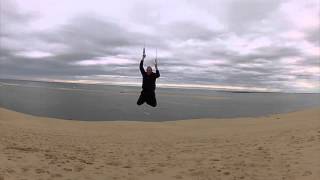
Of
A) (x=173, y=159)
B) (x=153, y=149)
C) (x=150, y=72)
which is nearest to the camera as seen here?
(x=150, y=72)

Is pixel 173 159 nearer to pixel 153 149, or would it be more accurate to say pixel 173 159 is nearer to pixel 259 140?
pixel 153 149

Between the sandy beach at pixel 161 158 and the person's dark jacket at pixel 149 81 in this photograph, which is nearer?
the person's dark jacket at pixel 149 81

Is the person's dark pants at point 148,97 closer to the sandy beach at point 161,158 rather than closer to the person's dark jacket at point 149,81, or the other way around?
the person's dark jacket at point 149,81

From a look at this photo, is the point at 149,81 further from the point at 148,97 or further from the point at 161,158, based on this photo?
the point at 161,158

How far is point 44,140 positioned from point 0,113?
1472cm

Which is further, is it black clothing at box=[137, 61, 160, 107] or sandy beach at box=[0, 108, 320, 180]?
sandy beach at box=[0, 108, 320, 180]

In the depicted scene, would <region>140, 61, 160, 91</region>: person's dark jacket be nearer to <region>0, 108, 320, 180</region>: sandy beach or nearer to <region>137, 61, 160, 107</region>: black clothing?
<region>137, 61, 160, 107</region>: black clothing

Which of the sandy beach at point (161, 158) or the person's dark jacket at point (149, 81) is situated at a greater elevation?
the person's dark jacket at point (149, 81)

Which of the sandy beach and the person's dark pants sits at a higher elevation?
the person's dark pants

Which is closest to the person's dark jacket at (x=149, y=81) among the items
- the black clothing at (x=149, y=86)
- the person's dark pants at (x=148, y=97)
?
the black clothing at (x=149, y=86)

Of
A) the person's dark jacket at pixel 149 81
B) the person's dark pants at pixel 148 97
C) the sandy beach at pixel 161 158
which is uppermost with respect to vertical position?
the person's dark jacket at pixel 149 81

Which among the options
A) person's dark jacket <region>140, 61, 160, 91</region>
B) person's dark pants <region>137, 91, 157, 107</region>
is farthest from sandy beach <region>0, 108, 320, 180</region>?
person's dark jacket <region>140, 61, 160, 91</region>

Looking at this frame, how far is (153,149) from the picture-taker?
19797 millimetres

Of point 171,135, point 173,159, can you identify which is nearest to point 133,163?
point 173,159
